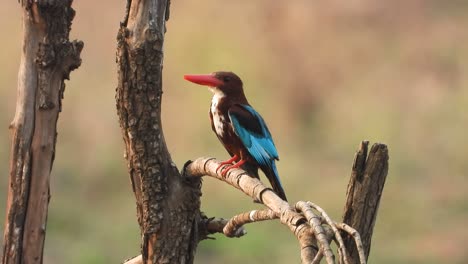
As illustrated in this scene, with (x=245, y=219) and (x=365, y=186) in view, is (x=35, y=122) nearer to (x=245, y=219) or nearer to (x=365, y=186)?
(x=245, y=219)

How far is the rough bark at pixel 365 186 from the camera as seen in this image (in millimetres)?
2586

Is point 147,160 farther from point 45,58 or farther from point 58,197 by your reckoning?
point 58,197

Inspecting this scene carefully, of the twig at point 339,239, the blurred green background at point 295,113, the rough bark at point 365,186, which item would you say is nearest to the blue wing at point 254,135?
the rough bark at point 365,186

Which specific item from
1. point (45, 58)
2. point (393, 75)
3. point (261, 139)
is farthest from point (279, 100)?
point (45, 58)

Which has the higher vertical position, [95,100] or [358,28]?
[358,28]

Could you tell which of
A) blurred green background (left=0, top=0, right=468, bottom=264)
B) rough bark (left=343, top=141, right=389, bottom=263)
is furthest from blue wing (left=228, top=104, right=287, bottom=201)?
blurred green background (left=0, top=0, right=468, bottom=264)

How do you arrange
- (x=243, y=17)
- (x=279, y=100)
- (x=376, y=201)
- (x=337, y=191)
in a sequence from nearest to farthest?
(x=376, y=201) < (x=337, y=191) < (x=279, y=100) < (x=243, y=17)

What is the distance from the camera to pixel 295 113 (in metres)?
9.12

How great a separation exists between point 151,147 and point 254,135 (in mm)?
647

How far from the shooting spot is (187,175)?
125 inches

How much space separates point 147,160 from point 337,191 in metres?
5.00

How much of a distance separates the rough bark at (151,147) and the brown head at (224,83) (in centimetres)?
49

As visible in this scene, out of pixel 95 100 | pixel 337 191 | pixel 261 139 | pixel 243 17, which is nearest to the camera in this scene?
pixel 261 139

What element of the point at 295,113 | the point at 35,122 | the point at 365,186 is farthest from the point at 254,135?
the point at 295,113
